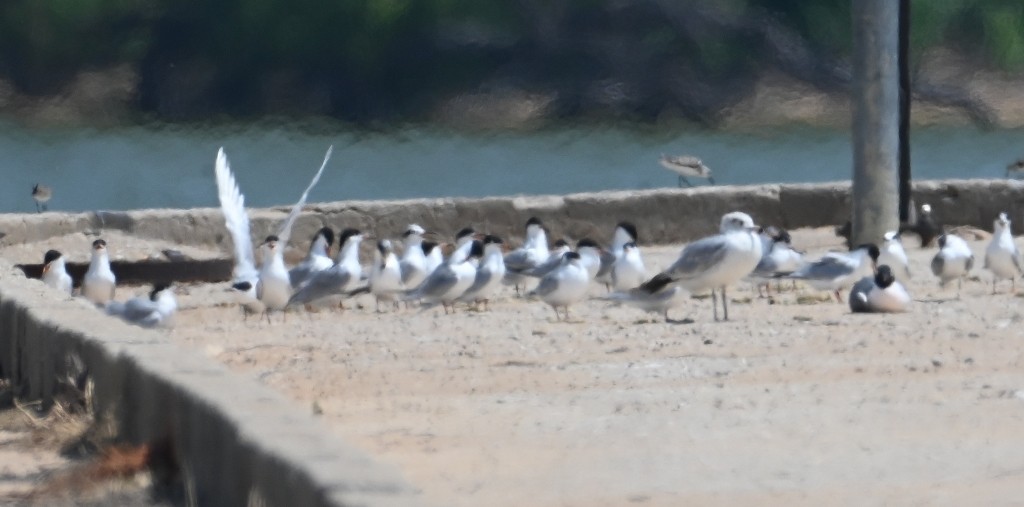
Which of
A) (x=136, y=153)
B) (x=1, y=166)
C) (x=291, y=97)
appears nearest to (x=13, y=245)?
(x=136, y=153)

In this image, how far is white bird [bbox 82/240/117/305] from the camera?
13062 millimetres

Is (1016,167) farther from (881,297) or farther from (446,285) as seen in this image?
(881,297)

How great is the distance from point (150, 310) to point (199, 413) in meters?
5.83

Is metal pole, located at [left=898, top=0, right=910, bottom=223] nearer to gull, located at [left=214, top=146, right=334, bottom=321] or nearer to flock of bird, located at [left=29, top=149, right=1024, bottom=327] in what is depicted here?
flock of bird, located at [left=29, top=149, right=1024, bottom=327]

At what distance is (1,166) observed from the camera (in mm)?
19875

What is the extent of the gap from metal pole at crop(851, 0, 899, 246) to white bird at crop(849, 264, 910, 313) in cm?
354

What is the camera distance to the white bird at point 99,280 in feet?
42.9

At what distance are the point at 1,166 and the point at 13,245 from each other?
425 centimetres

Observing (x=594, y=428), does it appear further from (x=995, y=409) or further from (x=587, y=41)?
(x=587, y=41)

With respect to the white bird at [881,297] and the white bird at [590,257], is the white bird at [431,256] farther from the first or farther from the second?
the white bird at [881,297]

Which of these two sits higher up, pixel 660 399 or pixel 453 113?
pixel 453 113

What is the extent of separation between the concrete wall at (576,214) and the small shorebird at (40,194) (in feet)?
10.1

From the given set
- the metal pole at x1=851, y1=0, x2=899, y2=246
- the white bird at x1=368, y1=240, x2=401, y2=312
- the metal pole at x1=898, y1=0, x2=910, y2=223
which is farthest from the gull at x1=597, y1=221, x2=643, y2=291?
the metal pole at x1=898, y1=0, x2=910, y2=223

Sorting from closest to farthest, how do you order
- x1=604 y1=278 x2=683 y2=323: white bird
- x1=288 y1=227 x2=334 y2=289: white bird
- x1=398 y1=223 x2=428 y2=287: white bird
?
x1=604 y1=278 x2=683 y2=323: white bird, x1=288 y1=227 x2=334 y2=289: white bird, x1=398 y1=223 x2=428 y2=287: white bird
